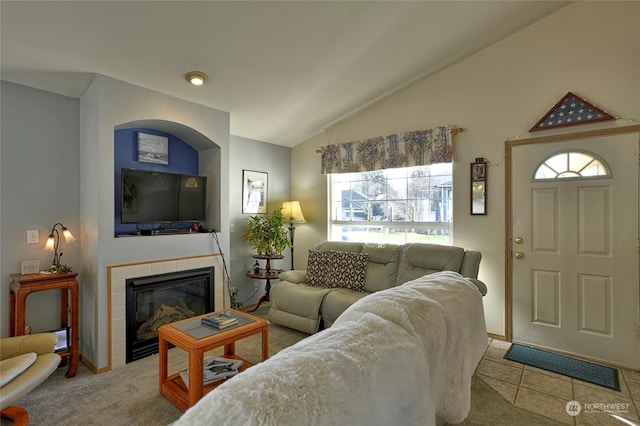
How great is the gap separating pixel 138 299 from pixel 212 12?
8.12ft

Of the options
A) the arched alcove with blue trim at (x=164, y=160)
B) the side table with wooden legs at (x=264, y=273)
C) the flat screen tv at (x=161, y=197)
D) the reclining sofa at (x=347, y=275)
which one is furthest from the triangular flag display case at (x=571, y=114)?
the flat screen tv at (x=161, y=197)

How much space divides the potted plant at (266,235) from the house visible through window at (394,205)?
81cm

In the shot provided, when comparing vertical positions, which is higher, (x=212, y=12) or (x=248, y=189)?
(x=212, y=12)

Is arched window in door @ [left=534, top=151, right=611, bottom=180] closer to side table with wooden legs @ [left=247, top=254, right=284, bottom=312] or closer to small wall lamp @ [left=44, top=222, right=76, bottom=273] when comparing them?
side table with wooden legs @ [left=247, top=254, right=284, bottom=312]

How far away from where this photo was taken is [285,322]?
11.0 ft

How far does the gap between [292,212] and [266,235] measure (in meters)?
0.62

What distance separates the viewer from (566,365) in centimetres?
267

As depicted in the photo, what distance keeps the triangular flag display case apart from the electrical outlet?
4642 mm

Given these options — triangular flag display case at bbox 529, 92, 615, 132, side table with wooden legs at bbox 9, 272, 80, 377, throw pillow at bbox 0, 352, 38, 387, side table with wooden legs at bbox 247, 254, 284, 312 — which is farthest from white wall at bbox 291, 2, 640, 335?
throw pillow at bbox 0, 352, 38, 387

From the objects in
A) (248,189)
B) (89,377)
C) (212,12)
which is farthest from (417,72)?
(89,377)

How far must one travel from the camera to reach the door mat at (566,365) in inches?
96.4

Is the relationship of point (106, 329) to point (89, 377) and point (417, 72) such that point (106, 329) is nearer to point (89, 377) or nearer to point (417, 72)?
point (89, 377)

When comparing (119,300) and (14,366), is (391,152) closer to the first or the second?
(119,300)

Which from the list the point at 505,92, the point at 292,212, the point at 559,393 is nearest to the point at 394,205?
the point at 292,212
